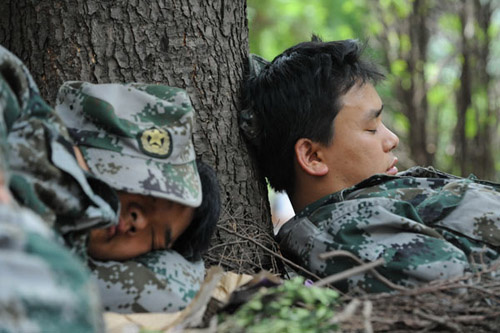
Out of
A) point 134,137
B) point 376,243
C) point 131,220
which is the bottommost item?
point 376,243

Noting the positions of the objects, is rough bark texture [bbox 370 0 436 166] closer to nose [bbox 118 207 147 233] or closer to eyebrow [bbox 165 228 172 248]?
eyebrow [bbox 165 228 172 248]

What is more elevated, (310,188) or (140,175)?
(140,175)

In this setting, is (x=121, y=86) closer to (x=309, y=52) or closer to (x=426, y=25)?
(x=309, y=52)

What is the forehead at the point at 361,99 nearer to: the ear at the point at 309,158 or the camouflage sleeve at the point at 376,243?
the ear at the point at 309,158

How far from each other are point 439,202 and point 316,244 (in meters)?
0.52

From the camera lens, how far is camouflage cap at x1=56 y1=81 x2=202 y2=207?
1.94 metres

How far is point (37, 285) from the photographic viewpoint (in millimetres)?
1204

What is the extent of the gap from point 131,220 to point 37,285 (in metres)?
0.87

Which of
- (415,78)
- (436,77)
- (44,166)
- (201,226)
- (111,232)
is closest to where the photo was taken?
(44,166)

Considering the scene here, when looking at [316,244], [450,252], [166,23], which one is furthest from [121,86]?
[450,252]

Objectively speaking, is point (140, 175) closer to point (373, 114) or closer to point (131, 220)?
point (131, 220)

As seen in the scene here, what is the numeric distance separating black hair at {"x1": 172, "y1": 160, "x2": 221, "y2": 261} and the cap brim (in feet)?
0.87

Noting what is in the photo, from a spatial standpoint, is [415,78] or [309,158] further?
[415,78]

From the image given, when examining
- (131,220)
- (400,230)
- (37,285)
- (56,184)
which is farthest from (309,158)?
(37,285)
